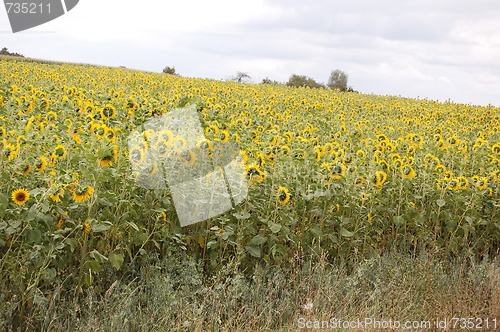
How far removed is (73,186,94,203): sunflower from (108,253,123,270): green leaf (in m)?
0.50

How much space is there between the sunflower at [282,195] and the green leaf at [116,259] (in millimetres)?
1456

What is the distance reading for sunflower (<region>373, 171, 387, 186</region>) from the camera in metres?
5.52

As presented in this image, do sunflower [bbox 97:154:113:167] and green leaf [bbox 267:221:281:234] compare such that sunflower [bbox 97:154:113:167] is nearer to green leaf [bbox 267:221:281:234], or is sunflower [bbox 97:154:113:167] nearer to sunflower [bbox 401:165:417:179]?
green leaf [bbox 267:221:281:234]

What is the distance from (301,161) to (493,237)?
9.30 feet

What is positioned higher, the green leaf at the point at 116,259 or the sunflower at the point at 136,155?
the sunflower at the point at 136,155

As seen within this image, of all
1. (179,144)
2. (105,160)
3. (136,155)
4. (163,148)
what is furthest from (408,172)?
(105,160)

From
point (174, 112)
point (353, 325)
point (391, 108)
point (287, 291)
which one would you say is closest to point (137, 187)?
point (287, 291)

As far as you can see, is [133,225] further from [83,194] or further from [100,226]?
[83,194]

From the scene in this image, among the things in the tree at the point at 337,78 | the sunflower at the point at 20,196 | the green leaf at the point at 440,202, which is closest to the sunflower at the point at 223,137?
the sunflower at the point at 20,196

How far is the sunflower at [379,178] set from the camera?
552cm

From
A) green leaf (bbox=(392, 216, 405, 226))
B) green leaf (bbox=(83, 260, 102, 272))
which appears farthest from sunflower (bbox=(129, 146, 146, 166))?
green leaf (bbox=(392, 216, 405, 226))

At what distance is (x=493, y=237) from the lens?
6516 mm

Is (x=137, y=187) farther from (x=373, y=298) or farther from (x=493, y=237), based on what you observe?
(x=493, y=237)

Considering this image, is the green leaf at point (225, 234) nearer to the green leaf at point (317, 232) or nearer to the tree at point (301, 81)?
the green leaf at point (317, 232)
